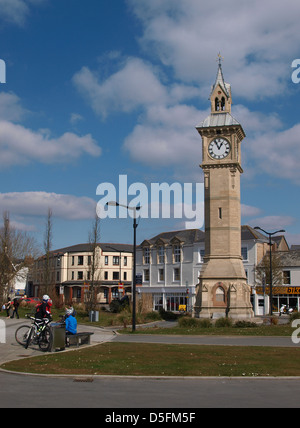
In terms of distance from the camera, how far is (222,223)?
38.6m

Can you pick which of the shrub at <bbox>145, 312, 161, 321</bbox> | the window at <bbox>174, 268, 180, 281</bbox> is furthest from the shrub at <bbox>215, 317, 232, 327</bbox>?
the window at <bbox>174, 268, 180, 281</bbox>

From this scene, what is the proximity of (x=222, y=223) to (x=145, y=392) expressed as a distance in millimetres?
29766

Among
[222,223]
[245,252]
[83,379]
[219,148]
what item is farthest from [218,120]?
[83,379]

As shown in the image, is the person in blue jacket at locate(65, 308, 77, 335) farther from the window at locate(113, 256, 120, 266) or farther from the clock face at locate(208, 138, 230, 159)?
the window at locate(113, 256, 120, 266)

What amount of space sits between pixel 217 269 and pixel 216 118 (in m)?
12.6

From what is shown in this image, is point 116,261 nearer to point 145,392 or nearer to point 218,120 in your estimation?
point 218,120

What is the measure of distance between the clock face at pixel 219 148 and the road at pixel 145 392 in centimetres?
3004

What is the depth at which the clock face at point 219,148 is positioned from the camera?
131 feet

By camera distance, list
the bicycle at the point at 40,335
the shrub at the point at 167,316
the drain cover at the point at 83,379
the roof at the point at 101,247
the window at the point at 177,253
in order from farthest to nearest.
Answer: the roof at the point at 101,247 < the window at the point at 177,253 < the shrub at the point at 167,316 < the bicycle at the point at 40,335 < the drain cover at the point at 83,379

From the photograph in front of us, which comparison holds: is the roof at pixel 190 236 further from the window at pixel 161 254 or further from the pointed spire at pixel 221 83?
the pointed spire at pixel 221 83

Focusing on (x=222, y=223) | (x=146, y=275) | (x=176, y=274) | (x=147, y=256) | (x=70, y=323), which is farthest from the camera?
(x=147, y=256)

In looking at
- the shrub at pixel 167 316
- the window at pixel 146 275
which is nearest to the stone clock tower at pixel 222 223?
the shrub at pixel 167 316
